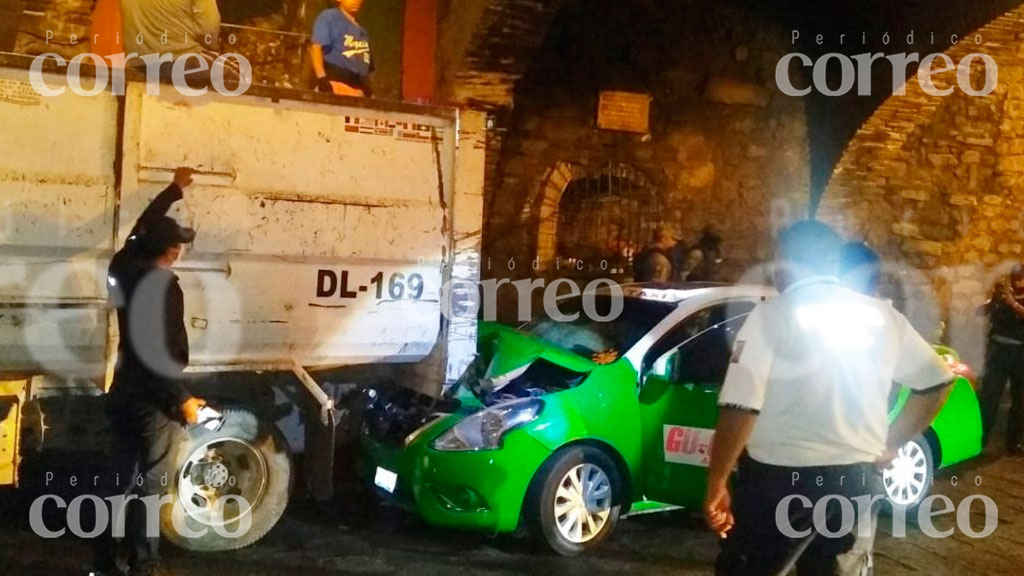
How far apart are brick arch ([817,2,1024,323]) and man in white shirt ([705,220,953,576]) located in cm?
878

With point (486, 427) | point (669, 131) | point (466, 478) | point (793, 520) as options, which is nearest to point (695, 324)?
point (486, 427)

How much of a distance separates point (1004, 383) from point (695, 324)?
4350mm

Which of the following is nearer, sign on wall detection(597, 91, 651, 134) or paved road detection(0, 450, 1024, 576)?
paved road detection(0, 450, 1024, 576)

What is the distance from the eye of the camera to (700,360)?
19.2 feet

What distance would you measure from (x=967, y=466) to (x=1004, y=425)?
2.15 m

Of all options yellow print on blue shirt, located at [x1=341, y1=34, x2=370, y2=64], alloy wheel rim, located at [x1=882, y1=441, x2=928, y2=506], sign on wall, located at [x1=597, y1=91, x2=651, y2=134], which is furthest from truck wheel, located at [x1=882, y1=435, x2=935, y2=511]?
sign on wall, located at [x1=597, y1=91, x2=651, y2=134]

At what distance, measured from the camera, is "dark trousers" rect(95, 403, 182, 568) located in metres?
4.55

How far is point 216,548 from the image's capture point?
524 cm

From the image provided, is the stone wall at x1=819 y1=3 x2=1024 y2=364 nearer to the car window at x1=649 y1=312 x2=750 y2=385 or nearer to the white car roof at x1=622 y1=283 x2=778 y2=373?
the white car roof at x1=622 y1=283 x2=778 y2=373

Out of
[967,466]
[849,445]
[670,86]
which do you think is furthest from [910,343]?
[670,86]

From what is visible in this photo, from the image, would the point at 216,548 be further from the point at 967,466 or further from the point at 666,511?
the point at 967,466

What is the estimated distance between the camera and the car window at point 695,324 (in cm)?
581

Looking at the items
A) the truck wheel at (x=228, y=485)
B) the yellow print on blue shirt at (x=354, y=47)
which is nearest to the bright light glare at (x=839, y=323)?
the truck wheel at (x=228, y=485)

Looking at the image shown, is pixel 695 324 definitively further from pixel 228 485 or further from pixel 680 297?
pixel 228 485
